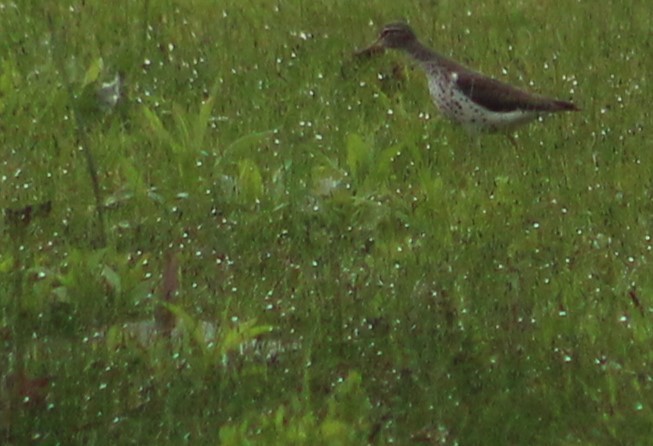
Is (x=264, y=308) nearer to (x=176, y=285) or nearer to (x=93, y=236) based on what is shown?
(x=176, y=285)

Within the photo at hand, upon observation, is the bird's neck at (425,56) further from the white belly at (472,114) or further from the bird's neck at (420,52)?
the white belly at (472,114)

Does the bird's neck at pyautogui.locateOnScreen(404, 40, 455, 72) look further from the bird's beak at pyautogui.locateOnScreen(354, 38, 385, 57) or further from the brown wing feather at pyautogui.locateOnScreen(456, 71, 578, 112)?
the bird's beak at pyautogui.locateOnScreen(354, 38, 385, 57)

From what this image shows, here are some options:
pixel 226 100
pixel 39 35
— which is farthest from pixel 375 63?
pixel 39 35

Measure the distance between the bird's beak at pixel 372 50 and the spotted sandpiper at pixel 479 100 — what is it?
60 centimetres

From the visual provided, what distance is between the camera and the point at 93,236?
7.80 meters

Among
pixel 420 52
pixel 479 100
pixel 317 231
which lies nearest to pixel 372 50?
pixel 420 52

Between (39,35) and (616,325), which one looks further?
(39,35)

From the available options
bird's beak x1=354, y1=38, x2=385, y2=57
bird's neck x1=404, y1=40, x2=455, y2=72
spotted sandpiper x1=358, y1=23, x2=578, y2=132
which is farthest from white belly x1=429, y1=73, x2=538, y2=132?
bird's beak x1=354, y1=38, x2=385, y2=57

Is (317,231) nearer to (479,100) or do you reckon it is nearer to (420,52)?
(479,100)

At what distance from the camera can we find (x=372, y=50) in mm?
10414

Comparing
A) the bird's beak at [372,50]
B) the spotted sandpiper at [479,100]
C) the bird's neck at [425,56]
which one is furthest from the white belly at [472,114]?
the bird's beak at [372,50]

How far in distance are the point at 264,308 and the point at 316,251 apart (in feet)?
2.46

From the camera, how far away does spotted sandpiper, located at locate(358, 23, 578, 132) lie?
9.29m

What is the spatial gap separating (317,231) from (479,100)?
187cm
